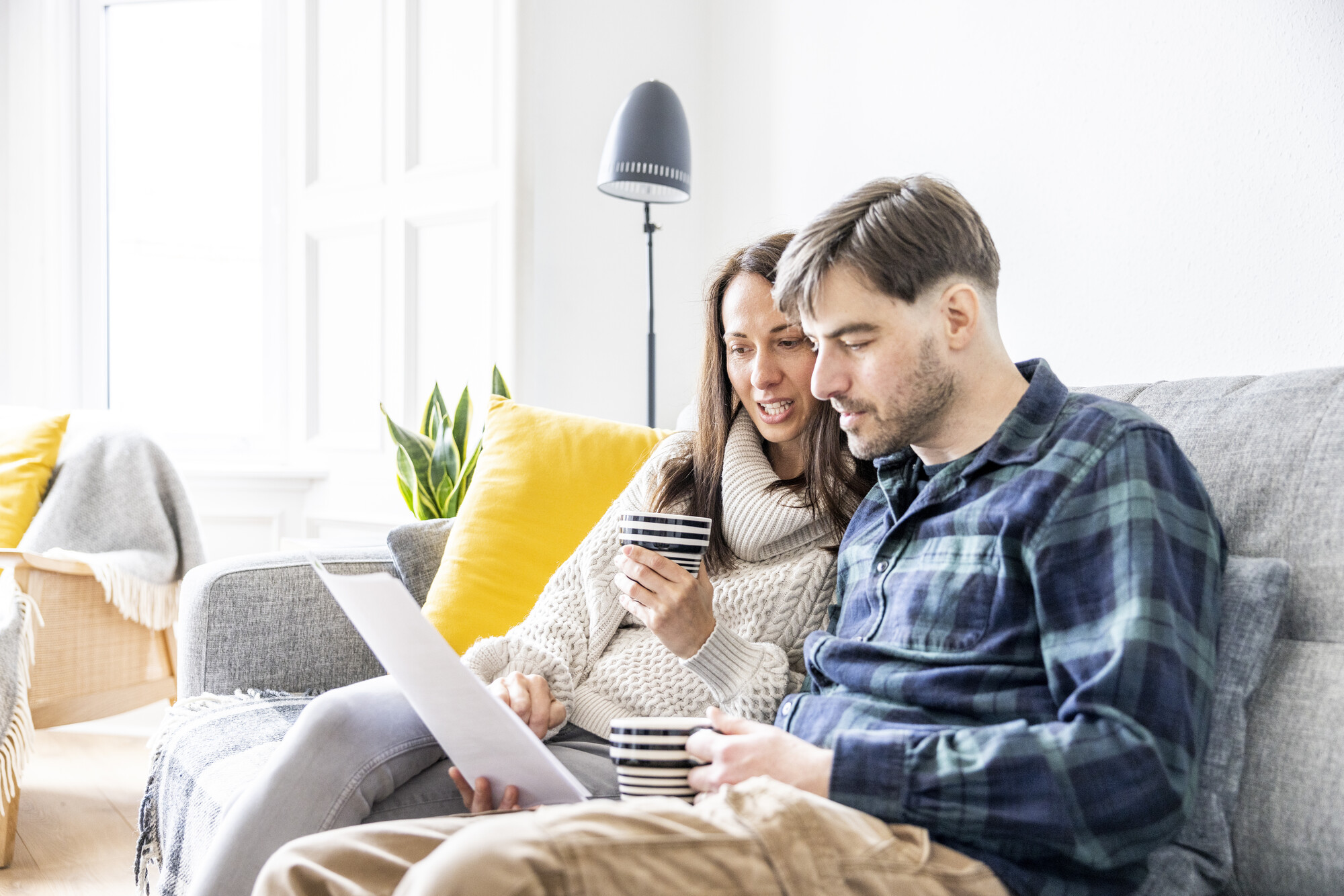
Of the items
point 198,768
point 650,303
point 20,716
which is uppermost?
point 650,303

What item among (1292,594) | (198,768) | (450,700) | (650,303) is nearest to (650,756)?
(450,700)

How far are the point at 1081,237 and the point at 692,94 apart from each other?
1.52 meters

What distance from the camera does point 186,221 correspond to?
361 centimetres

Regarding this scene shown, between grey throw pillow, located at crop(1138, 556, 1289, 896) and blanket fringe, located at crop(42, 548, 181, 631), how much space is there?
223 cm

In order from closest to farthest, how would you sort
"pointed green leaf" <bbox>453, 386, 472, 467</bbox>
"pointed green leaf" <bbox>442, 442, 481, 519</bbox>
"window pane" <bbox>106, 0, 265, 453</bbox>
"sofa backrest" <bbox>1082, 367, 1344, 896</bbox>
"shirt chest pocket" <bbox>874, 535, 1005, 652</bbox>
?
"sofa backrest" <bbox>1082, 367, 1344, 896</bbox>, "shirt chest pocket" <bbox>874, 535, 1005, 652</bbox>, "pointed green leaf" <bbox>442, 442, 481, 519</bbox>, "pointed green leaf" <bbox>453, 386, 472, 467</bbox>, "window pane" <bbox>106, 0, 265, 453</bbox>

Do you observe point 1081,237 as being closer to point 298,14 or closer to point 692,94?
point 692,94

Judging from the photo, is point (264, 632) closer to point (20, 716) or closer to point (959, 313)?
point (20, 716)

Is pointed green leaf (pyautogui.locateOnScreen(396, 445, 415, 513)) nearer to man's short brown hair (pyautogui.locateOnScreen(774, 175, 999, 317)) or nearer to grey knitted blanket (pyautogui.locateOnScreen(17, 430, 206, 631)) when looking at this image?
grey knitted blanket (pyautogui.locateOnScreen(17, 430, 206, 631))

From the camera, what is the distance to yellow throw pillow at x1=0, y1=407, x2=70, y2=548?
8.29 feet

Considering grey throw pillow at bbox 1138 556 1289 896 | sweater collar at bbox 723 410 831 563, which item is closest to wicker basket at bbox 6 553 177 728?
sweater collar at bbox 723 410 831 563

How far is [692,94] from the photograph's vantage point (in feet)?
10.3

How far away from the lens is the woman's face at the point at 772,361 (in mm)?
1419

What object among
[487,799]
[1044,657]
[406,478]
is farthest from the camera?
[406,478]

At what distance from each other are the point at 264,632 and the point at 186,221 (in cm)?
242
